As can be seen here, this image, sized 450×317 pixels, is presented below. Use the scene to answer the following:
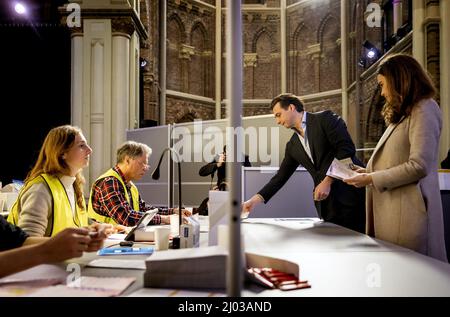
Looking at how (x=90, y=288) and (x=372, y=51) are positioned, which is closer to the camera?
(x=90, y=288)

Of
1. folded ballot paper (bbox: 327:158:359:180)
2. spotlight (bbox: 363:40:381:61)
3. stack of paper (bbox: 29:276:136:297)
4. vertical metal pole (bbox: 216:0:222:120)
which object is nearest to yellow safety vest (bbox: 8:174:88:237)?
stack of paper (bbox: 29:276:136:297)

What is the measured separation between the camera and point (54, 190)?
7.11 feet

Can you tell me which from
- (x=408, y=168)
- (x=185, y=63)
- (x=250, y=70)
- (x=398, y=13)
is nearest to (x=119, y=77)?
(x=408, y=168)

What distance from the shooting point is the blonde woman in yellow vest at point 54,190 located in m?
2.05

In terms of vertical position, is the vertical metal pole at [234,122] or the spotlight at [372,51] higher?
the spotlight at [372,51]

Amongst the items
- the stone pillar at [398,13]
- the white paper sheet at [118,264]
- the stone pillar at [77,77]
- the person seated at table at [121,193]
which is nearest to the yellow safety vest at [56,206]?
the person seated at table at [121,193]

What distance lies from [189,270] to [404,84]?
153 centimetres

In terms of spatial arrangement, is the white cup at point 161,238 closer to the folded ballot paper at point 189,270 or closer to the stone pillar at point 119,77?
the folded ballot paper at point 189,270

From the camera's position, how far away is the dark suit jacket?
9.43 feet

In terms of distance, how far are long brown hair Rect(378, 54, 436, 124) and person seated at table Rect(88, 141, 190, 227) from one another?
1527mm

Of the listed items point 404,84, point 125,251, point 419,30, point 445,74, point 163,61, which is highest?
point 163,61

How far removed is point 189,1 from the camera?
1380 cm

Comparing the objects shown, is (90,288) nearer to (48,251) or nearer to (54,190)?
(48,251)

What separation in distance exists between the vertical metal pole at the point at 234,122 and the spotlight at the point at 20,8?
5.77 meters
